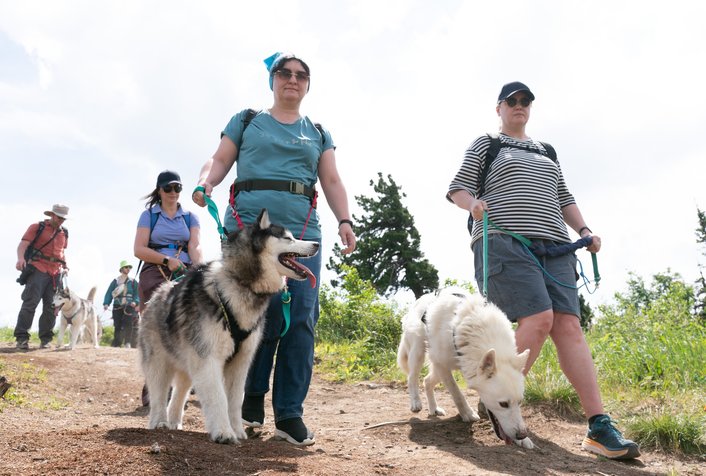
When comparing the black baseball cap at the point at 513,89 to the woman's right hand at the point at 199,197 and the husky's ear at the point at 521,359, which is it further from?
the woman's right hand at the point at 199,197

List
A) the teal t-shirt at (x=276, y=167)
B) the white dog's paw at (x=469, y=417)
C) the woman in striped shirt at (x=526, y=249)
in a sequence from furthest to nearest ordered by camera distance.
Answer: the white dog's paw at (x=469, y=417) < the woman in striped shirt at (x=526, y=249) < the teal t-shirt at (x=276, y=167)

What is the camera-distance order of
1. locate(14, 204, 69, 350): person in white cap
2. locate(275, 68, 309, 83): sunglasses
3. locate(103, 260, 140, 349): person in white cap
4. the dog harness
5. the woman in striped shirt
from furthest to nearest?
locate(103, 260, 140, 349): person in white cap → locate(14, 204, 69, 350): person in white cap → the woman in striped shirt → locate(275, 68, 309, 83): sunglasses → the dog harness

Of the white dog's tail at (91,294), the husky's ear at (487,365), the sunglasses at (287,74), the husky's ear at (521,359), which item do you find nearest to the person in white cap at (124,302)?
the white dog's tail at (91,294)

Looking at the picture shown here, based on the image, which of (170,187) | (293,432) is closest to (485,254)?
(293,432)

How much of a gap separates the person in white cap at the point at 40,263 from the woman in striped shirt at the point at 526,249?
884 cm

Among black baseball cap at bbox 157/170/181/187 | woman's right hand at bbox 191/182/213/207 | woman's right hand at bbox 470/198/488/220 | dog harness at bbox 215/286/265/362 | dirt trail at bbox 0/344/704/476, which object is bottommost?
dirt trail at bbox 0/344/704/476

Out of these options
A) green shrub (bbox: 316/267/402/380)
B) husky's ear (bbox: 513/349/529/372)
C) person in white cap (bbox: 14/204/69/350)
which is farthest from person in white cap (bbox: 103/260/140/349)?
husky's ear (bbox: 513/349/529/372)

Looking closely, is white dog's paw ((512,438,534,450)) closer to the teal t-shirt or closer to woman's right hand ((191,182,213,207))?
the teal t-shirt

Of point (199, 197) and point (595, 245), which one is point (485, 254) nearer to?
point (595, 245)

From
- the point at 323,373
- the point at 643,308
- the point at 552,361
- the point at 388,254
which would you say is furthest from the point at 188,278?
the point at 388,254

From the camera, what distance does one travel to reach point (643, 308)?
10.3 m

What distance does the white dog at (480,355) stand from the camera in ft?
13.7

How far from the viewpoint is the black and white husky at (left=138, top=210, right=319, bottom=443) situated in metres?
3.60

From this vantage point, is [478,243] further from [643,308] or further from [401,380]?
[643,308]
